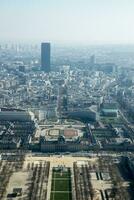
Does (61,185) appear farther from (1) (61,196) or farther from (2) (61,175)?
(2) (61,175)

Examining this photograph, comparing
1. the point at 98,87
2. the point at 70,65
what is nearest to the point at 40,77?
the point at 98,87

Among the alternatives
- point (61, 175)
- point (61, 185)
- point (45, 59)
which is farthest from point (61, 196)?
point (45, 59)

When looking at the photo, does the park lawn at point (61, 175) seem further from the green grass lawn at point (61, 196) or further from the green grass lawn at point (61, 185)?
the green grass lawn at point (61, 196)

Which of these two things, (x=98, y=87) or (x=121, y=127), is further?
(x=98, y=87)

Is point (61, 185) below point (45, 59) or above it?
below

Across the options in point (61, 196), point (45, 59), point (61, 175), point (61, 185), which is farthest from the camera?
point (45, 59)

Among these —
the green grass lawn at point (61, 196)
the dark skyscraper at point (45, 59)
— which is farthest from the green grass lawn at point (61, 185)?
the dark skyscraper at point (45, 59)

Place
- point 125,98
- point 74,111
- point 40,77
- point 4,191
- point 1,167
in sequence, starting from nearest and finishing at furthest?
point 4,191
point 1,167
point 74,111
point 125,98
point 40,77

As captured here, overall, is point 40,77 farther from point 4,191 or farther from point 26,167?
point 4,191

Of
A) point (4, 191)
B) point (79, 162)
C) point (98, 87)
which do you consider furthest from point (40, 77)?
point (4, 191)

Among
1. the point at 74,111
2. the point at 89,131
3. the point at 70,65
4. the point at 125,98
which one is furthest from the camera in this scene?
the point at 70,65

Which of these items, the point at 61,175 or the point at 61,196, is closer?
the point at 61,196
